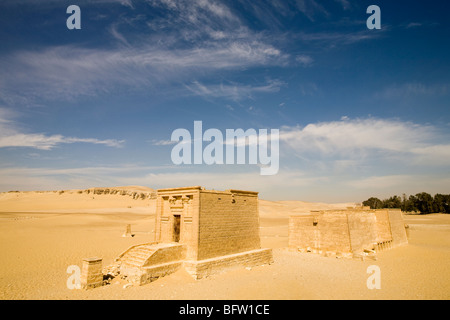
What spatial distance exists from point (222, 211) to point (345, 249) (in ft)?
41.3

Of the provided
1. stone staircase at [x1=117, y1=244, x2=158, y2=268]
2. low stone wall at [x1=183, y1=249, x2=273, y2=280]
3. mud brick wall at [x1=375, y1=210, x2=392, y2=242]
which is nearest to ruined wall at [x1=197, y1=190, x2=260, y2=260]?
low stone wall at [x1=183, y1=249, x2=273, y2=280]

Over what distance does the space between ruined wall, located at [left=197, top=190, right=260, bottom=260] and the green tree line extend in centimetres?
7566

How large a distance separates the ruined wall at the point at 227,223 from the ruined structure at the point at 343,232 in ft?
25.5

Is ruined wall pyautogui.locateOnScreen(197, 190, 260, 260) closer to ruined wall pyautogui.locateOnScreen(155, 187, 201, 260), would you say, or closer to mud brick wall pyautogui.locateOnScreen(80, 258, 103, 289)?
ruined wall pyautogui.locateOnScreen(155, 187, 201, 260)

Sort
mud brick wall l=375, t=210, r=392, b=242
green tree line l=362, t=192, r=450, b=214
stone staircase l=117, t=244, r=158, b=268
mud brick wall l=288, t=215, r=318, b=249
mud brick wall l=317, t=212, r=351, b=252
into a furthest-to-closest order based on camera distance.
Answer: green tree line l=362, t=192, r=450, b=214, mud brick wall l=375, t=210, r=392, b=242, mud brick wall l=288, t=215, r=318, b=249, mud brick wall l=317, t=212, r=351, b=252, stone staircase l=117, t=244, r=158, b=268

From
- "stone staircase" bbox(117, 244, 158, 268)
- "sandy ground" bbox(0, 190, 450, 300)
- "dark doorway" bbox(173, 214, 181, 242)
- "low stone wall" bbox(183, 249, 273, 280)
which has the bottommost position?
"sandy ground" bbox(0, 190, 450, 300)

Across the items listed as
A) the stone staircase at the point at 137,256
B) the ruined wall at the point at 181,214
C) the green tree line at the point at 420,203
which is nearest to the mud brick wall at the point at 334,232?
the ruined wall at the point at 181,214

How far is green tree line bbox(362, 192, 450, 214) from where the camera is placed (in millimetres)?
73938

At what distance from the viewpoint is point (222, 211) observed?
55.6ft

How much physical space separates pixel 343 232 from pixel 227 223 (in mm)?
11789
